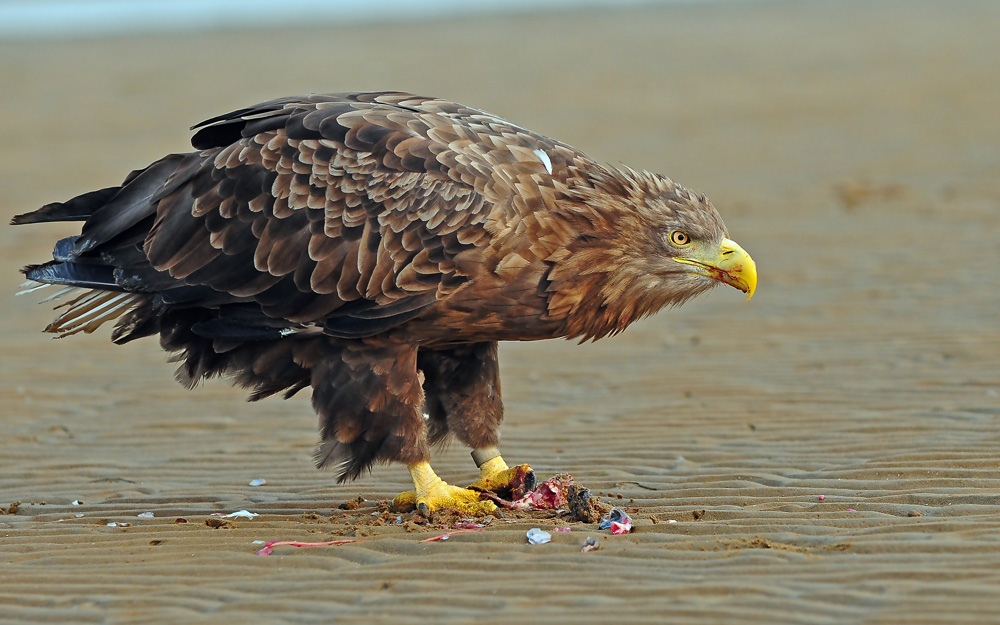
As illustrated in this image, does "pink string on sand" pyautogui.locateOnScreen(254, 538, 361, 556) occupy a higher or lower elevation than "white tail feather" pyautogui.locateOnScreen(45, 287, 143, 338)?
lower

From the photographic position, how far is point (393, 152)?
5285 millimetres

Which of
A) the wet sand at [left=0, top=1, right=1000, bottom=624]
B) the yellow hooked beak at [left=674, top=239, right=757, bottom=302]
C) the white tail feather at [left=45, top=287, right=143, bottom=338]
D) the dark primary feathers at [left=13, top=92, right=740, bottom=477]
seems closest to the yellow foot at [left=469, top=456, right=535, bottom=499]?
the wet sand at [left=0, top=1, right=1000, bottom=624]

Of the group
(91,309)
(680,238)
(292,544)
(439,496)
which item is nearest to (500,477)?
(439,496)

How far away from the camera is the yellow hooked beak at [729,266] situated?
5.30 meters

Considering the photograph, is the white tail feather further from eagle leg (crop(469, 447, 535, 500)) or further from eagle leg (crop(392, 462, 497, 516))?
eagle leg (crop(469, 447, 535, 500))

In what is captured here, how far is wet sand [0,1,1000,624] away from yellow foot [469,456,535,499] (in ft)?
1.08

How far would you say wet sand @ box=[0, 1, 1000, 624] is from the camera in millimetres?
4309

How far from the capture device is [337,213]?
528cm

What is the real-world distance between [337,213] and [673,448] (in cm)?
235

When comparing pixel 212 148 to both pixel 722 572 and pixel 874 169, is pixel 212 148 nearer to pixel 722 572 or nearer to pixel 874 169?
pixel 722 572

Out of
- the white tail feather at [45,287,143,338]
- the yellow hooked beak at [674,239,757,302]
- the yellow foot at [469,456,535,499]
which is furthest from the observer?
the white tail feather at [45,287,143,338]

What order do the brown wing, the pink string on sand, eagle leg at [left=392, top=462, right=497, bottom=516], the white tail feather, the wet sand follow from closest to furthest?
the wet sand
the pink string on sand
the brown wing
eagle leg at [left=392, top=462, right=497, bottom=516]
the white tail feather

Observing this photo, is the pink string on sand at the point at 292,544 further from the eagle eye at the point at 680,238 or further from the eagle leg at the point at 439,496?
the eagle eye at the point at 680,238

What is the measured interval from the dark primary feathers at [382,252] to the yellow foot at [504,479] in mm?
449
